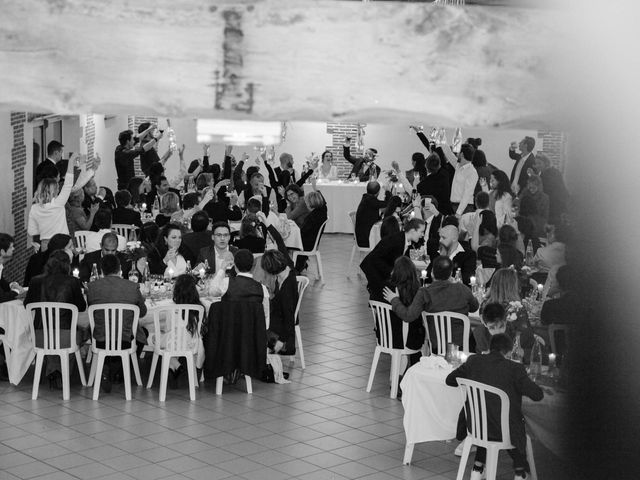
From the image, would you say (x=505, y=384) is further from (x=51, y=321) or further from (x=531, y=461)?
(x=51, y=321)

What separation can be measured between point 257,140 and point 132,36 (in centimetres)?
49

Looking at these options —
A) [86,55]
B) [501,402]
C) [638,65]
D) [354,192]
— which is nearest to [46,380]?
[501,402]

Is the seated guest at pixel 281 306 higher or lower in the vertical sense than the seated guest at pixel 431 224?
lower

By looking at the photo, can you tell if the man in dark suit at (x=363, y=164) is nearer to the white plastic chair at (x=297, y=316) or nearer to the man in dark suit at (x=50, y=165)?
the man in dark suit at (x=50, y=165)

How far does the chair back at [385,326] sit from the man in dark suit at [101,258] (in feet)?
6.95

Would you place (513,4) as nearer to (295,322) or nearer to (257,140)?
(257,140)

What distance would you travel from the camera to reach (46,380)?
880 cm

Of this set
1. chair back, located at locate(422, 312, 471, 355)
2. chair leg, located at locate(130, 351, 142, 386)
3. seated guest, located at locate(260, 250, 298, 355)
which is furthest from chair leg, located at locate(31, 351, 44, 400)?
chair back, located at locate(422, 312, 471, 355)

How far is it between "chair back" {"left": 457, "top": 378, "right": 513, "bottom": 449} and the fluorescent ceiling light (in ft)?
11.0

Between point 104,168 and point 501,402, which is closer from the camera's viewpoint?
point 501,402

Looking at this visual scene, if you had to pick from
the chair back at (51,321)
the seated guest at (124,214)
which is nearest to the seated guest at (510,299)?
the chair back at (51,321)

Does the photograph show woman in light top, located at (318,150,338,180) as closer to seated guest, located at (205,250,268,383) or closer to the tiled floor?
the tiled floor

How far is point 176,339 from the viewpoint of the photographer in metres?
8.29

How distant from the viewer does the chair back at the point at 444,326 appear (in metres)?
7.98
